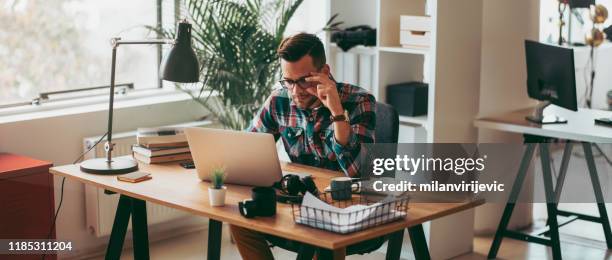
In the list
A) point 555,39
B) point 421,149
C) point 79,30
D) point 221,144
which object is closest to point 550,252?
point 421,149

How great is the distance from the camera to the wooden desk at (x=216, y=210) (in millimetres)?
2588

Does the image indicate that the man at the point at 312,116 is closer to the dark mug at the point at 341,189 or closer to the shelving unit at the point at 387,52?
the dark mug at the point at 341,189

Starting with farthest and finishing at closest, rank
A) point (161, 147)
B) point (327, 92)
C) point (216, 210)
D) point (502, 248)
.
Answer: point (502, 248) < point (161, 147) < point (327, 92) < point (216, 210)

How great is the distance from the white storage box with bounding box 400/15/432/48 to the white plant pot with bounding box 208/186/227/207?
72.3 inches

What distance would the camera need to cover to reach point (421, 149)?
14.7ft

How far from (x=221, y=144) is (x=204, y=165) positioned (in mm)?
145

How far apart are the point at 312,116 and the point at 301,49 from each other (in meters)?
0.29

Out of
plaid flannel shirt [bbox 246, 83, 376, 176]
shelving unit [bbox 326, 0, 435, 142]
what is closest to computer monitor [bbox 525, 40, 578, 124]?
shelving unit [bbox 326, 0, 435, 142]

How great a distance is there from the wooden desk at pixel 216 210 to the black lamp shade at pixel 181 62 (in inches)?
14.7

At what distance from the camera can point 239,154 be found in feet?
10.1

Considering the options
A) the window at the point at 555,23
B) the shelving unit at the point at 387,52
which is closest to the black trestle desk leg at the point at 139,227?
the shelving unit at the point at 387,52

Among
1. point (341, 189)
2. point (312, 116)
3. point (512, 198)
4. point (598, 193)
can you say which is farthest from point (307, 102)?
point (598, 193)

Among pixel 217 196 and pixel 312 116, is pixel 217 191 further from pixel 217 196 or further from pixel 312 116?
pixel 312 116

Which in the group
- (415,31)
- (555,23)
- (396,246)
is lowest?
(396,246)
